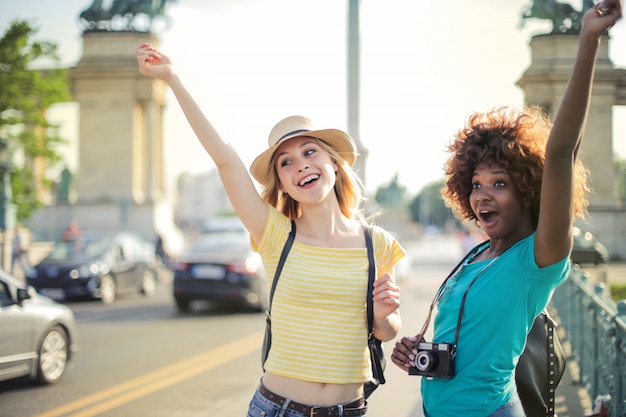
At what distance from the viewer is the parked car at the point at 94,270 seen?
47.4ft

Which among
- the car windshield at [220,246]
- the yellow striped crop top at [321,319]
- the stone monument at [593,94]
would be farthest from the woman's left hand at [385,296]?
the car windshield at [220,246]

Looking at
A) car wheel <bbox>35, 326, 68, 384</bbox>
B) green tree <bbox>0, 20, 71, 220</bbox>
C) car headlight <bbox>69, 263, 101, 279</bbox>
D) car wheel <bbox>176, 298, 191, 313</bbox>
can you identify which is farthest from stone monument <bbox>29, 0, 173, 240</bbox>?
car wheel <bbox>35, 326, 68, 384</bbox>

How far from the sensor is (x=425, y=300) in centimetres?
1523

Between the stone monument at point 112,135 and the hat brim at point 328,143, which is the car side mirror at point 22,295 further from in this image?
the stone monument at point 112,135

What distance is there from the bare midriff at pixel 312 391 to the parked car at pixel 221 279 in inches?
392

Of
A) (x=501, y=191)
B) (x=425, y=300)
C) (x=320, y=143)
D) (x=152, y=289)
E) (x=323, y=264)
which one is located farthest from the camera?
(x=152, y=289)

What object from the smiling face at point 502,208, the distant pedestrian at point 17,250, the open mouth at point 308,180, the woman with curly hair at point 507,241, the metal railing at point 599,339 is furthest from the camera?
the distant pedestrian at point 17,250

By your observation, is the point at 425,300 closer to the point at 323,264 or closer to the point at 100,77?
the point at 323,264

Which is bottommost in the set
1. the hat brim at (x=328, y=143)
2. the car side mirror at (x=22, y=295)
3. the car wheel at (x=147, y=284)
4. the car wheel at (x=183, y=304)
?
the car wheel at (x=147, y=284)

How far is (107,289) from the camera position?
49.1ft

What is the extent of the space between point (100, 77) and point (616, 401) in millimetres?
31799

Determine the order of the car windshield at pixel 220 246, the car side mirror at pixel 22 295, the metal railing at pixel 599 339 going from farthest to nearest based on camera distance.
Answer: the car windshield at pixel 220 246 → the car side mirror at pixel 22 295 → the metal railing at pixel 599 339

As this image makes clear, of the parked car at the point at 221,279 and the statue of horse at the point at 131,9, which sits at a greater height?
the statue of horse at the point at 131,9

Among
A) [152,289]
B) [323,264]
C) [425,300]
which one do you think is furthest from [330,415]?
[152,289]
